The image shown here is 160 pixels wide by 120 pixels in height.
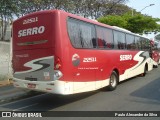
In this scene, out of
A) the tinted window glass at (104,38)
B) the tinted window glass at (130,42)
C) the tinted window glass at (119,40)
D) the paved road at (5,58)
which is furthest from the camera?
the paved road at (5,58)

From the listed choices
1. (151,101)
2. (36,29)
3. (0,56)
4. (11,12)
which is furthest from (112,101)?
(11,12)

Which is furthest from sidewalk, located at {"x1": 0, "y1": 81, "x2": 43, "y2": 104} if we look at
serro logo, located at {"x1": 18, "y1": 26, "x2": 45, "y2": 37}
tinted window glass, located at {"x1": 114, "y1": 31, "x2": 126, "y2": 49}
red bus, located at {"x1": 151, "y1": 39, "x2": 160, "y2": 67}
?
red bus, located at {"x1": 151, "y1": 39, "x2": 160, "y2": 67}

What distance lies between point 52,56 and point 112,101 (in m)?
2.82

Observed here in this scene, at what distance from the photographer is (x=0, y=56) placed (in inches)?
617

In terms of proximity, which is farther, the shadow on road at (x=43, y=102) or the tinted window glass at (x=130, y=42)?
the tinted window glass at (x=130, y=42)

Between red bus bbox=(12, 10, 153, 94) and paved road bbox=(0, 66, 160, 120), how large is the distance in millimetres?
538

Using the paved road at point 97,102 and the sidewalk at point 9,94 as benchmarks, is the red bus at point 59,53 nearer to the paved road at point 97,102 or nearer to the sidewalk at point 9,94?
the paved road at point 97,102

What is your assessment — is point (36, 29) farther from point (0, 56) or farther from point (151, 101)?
point (0, 56)

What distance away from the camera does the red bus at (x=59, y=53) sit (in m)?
9.02

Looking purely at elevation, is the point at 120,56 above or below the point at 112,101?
above

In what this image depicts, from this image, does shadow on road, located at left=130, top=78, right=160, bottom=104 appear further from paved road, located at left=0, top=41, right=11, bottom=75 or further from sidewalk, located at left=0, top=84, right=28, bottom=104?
paved road, located at left=0, top=41, right=11, bottom=75

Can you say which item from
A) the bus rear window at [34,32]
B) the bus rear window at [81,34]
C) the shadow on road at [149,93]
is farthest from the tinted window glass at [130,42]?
the bus rear window at [34,32]

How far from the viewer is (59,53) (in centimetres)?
895

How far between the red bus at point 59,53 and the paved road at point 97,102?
538 millimetres
